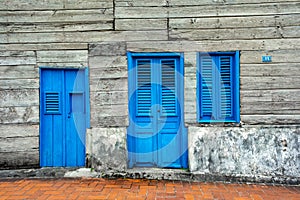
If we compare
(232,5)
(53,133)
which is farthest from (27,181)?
(232,5)

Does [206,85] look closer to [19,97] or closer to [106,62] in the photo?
[106,62]

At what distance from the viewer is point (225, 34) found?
3.97m

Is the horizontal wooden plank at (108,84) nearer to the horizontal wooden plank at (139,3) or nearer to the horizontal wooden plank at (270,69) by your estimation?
the horizontal wooden plank at (139,3)

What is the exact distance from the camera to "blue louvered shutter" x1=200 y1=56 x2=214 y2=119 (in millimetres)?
4062

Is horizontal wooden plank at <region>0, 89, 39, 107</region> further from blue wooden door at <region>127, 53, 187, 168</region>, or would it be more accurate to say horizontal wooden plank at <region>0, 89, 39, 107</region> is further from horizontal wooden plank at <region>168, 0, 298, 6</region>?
horizontal wooden plank at <region>168, 0, 298, 6</region>

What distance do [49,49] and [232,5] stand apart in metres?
3.81

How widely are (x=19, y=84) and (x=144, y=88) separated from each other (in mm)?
2562

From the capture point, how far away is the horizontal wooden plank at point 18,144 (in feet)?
13.4

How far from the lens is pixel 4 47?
4.09 m

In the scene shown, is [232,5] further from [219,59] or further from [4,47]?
[4,47]

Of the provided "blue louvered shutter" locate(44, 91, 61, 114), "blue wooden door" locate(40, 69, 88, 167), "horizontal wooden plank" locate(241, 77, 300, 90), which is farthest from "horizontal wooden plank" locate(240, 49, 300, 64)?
"blue louvered shutter" locate(44, 91, 61, 114)

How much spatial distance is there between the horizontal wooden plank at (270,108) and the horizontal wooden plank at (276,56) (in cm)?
83

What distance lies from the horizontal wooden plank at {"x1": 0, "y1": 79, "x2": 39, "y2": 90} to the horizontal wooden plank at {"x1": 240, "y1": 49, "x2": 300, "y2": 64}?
13.8ft

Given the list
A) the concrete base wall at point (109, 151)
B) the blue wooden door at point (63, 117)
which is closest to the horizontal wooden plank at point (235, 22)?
the blue wooden door at point (63, 117)
